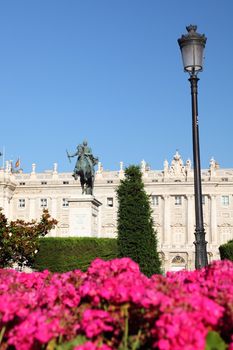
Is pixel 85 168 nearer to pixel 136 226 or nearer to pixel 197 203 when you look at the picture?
pixel 136 226

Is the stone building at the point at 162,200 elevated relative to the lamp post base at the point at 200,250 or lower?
elevated

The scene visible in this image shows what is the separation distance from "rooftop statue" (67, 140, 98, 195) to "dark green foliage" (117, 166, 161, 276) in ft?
17.9

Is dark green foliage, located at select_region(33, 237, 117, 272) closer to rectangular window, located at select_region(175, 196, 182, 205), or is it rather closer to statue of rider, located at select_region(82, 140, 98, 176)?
statue of rider, located at select_region(82, 140, 98, 176)

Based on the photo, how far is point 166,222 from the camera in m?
85.5

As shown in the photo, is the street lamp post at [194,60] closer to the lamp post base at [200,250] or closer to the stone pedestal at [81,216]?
the lamp post base at [200,250]

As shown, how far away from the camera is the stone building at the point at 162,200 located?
83.4 m

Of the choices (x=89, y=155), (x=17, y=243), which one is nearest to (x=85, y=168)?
(x=89, y=155)

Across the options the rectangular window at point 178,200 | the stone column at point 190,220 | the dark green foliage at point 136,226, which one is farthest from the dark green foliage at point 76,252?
the rectangular window at point 178,200

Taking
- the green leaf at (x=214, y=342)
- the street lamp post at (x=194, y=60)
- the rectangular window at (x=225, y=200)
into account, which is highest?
the rectangular window at (x=225, y=200)

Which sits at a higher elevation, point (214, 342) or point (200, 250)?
point (200, 250)

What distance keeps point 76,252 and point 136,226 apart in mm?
3992

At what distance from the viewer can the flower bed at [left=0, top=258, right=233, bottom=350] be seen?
12.3 feet

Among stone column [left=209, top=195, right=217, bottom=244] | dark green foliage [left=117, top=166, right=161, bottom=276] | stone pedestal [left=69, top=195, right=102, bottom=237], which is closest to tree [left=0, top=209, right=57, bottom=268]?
stone pedestal [left=69, top=195, right=102, bottom=237]

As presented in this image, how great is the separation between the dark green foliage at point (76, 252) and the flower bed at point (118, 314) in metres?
18.4
